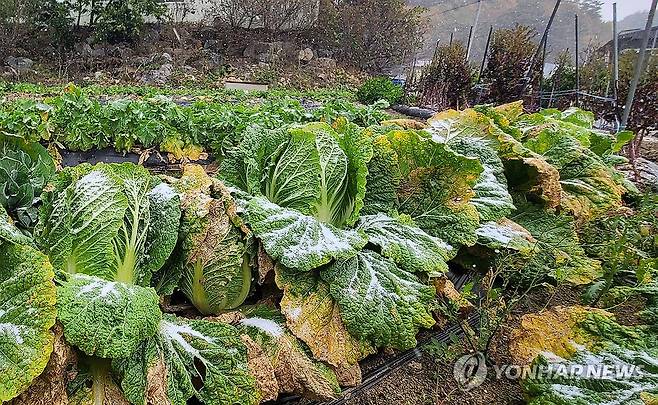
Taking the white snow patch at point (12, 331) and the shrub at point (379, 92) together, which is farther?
the shrub at point (379, 92)

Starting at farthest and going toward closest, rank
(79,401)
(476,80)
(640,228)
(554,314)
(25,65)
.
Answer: (25,65) → (476,80) → (640,228) → (554,314) → (79,401)

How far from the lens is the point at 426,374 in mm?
2086

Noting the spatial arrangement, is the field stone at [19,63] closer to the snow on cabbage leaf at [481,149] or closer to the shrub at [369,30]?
the shrub at [369,30]

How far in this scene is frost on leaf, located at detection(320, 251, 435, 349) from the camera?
1930 millimetres

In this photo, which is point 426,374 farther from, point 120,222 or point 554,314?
point 120,222

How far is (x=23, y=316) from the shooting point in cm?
139

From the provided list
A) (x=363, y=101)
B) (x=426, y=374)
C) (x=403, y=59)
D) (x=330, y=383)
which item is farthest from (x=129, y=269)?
(x=403, y=59)

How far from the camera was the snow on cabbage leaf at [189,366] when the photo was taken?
5.07 feet

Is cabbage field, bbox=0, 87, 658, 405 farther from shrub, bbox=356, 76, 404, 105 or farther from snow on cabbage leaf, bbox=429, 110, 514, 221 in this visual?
shrub, bbox=356, 76, 404, 105

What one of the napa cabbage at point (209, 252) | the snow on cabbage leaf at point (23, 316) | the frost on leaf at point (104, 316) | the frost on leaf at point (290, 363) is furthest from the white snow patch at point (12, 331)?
the frost on leaf at point (290, 363)

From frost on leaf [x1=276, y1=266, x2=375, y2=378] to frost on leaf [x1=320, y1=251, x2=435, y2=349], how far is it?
34 mm

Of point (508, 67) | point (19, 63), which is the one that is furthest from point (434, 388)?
point (19, 63)

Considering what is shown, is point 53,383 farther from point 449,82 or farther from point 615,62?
point 449,82

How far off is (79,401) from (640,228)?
3.05 meters
